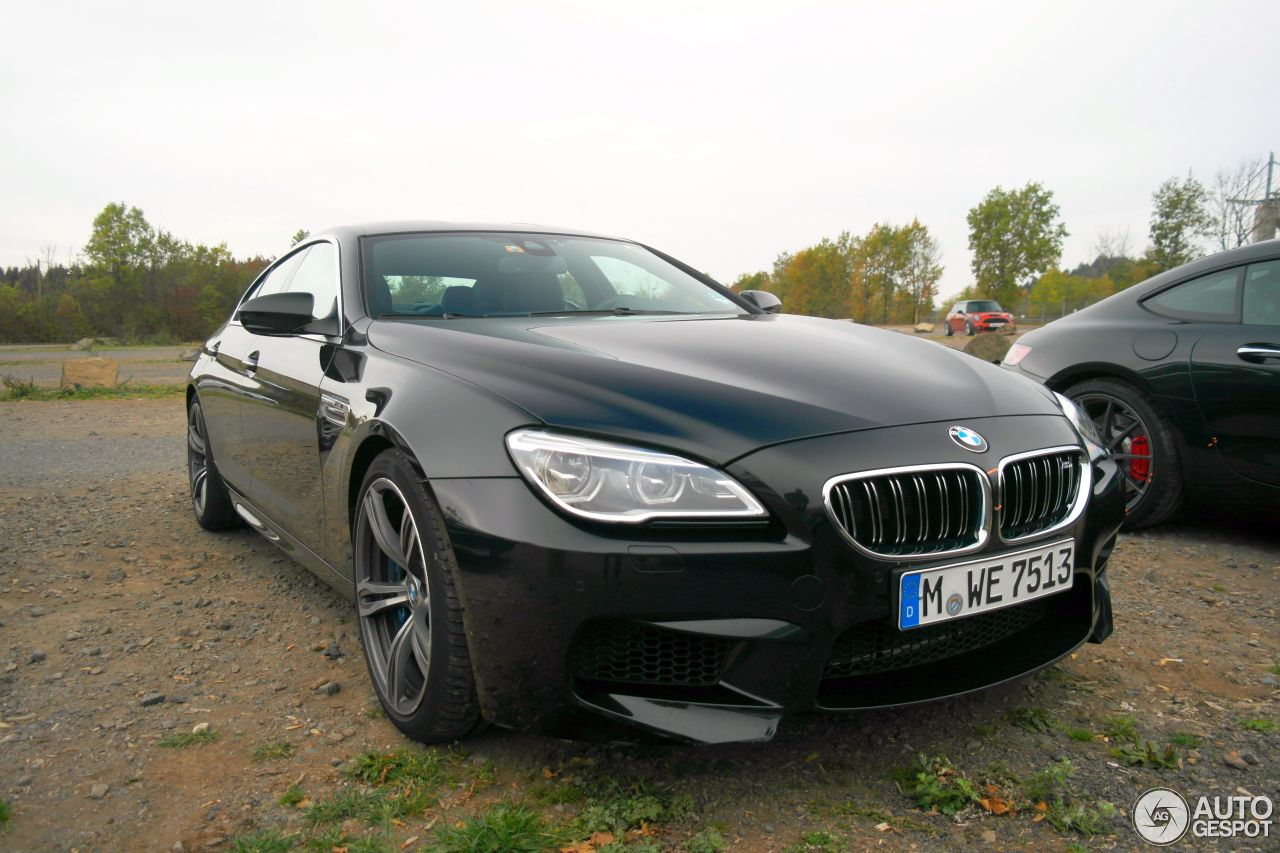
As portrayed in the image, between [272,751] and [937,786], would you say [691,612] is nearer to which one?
[937,786]

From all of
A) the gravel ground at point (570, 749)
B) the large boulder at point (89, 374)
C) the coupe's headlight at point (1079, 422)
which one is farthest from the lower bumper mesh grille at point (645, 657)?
the large boulder at point (89, 374)

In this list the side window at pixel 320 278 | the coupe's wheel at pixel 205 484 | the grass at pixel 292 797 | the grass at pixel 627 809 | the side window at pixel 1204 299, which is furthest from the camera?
the coupe's wheel at pixel 205 484

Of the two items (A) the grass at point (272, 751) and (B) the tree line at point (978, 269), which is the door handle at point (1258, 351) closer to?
(A) the grass at point (272, 751)

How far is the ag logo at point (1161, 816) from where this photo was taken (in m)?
1.87

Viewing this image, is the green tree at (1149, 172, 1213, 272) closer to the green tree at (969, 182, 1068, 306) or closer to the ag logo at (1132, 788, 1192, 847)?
the green tree at (969, 182, 1068, 306)

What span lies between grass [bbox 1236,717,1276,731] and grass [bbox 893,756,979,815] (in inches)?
32.5

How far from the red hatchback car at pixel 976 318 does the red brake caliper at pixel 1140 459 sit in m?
32.8

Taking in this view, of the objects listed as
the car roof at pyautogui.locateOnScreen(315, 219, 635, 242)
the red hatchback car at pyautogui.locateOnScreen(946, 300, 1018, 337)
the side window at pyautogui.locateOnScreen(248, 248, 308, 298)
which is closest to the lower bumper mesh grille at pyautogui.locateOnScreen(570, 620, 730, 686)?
the car roof at pyautogui.locateOnScreen(315, 219, 635, 242)

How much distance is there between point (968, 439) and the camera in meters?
2.11

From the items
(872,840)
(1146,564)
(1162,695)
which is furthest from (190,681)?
(1146,564)

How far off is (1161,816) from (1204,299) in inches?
118

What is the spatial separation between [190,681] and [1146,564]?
11.8 feet

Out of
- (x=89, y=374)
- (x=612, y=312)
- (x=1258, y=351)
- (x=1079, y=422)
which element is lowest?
(x=89, y=374)

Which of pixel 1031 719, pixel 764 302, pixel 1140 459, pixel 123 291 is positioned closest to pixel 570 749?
pixel 1031 719
